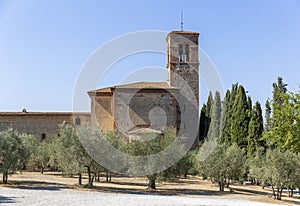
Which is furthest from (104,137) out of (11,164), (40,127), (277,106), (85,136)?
(40,127)

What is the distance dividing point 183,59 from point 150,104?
23.7 feet

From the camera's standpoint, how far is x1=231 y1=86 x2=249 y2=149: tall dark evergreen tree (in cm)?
4034

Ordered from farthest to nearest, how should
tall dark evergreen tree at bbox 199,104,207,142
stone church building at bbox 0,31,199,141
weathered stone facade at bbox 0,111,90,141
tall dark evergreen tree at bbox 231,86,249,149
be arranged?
→ tall dark evergreen tree at bbox 199,104,207,142, weathered stone facade at bbox 0,111,90,141, tall dark evergreen tree at bbox 231,86,249,149, stone church building at bbox 0,31,199,141

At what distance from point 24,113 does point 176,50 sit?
19.2 metres

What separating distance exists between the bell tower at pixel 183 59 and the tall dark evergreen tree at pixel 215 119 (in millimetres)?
9558

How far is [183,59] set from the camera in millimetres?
42875

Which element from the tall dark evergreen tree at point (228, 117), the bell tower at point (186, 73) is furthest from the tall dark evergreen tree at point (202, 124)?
the bell tower at point (186, 73)

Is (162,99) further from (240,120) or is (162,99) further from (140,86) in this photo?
(240,120)

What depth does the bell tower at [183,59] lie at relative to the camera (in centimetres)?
4225

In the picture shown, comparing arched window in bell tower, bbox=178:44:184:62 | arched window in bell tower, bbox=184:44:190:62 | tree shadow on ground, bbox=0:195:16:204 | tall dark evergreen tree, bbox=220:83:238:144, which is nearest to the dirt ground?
tree shadow on ground, bbox=0:195:16:204

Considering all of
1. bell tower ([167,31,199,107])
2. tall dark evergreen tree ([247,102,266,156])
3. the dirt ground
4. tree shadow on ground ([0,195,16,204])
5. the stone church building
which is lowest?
the dirt ground

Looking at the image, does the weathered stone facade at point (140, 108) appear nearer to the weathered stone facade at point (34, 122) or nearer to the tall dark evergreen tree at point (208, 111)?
the weathered stone facade at point (34, 122)

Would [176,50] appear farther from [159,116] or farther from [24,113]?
[24,113]

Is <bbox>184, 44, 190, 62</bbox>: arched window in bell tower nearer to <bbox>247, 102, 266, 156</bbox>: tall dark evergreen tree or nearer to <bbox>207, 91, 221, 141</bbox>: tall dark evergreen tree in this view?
<bbox>247, 102, 266, 156</bbox>: tall dark evergreen tree
